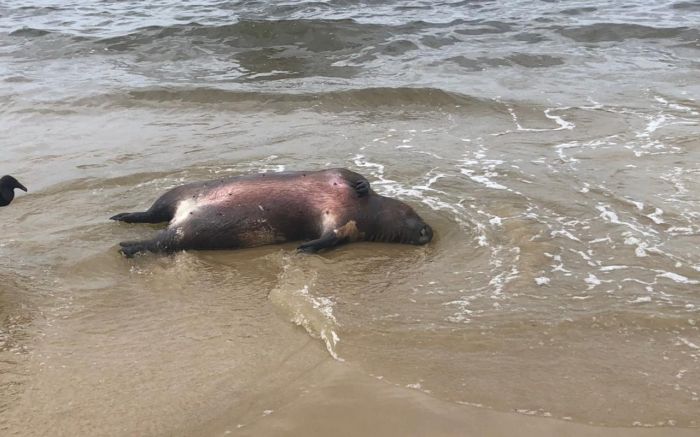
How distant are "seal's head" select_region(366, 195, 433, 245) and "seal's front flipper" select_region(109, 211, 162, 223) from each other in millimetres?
1858

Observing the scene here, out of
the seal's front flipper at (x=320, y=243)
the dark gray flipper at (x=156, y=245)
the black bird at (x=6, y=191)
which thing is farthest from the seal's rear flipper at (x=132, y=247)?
the seal's front flipper at (x=320, y=243)

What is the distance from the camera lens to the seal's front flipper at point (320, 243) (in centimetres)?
539

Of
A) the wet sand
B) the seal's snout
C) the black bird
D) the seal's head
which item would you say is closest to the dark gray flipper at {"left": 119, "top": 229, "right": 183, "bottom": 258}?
the black bird

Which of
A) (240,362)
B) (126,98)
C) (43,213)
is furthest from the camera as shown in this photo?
(126,98)

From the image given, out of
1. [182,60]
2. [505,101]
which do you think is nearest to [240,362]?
[505,101]

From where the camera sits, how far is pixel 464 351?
153 inches

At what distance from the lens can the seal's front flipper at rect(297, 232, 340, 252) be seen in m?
5.39

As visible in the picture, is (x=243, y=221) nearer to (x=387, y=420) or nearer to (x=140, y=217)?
(x=140, y=217)

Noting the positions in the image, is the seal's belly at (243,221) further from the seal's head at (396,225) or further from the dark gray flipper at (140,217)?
the seal's head at (396,225)

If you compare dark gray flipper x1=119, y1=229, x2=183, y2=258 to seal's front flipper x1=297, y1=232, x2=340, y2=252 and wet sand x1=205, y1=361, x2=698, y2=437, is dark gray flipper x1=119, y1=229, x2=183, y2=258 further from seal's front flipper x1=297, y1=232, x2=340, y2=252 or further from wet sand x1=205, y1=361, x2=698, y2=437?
wet sand x1=205, y1=361, x2=698, y2=437

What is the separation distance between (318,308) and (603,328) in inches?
68.3

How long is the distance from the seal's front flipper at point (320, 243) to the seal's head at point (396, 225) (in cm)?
36

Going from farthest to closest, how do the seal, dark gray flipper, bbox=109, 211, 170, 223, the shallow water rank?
dark gray flipper, bbox=109, 211, 170, 223, the seal, the shallow water

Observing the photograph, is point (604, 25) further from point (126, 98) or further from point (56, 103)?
point (56, 103)
